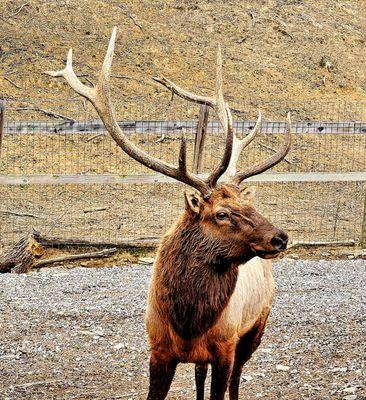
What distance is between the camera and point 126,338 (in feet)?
25.8

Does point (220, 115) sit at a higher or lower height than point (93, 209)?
higher

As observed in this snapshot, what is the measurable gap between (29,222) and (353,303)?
536 centimetres

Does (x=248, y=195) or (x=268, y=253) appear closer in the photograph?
(x=268, y=253)

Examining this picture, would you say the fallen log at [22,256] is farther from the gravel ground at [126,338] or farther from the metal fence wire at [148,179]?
the metal fence wire at [148,179]

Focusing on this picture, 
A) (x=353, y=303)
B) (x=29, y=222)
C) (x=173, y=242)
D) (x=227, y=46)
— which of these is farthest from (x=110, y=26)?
(x=173, y=242)

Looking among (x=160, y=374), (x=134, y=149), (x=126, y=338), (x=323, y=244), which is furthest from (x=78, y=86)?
(x=323, y=244)

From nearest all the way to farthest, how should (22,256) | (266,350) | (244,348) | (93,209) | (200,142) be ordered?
(244,348)
(266,350)
(22,256)
(200,142)
(93,209)

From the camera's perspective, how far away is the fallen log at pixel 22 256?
33.4 feet

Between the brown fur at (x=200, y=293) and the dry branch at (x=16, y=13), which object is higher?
the dry branch at (x=16, y=13)

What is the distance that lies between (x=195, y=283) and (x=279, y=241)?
23.3 inches

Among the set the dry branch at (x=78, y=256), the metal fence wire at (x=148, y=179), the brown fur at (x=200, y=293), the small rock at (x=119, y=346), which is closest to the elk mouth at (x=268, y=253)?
the brown fur at (x=200, y=293)

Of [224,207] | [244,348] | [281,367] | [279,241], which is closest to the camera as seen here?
[279,241]

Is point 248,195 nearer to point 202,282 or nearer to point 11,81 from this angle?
point 202,282

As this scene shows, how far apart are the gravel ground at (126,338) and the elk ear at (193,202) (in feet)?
5.87
